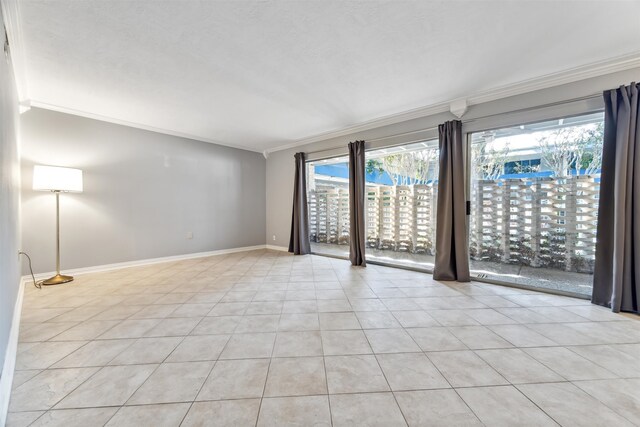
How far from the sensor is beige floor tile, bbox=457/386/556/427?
111 centimetres

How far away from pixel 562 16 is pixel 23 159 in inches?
228

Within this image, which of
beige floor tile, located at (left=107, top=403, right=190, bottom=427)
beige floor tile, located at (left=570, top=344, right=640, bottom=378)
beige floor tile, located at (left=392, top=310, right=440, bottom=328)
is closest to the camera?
beige floor tile, located at (left=107, top=403, right=190, bottom=427)

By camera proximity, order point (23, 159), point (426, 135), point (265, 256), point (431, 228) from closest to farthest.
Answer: point (23, 159)
point (426, 135)
point (431, 228)
point (265, 256)

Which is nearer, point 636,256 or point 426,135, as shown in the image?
point 636,256

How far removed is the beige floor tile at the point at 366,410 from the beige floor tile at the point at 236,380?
420 millimetres

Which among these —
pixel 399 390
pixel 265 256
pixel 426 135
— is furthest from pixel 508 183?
pixel 265 256

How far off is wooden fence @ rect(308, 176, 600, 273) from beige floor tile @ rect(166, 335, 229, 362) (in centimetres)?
326

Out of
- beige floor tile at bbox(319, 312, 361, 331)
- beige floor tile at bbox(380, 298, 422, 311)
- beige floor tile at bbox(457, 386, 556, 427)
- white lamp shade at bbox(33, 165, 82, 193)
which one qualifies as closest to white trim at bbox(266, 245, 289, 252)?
beige floor tile at bbox(380, 298, 422, 311)

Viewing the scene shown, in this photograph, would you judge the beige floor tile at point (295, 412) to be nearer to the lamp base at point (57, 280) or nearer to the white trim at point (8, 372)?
the white trim at point (8, 372)

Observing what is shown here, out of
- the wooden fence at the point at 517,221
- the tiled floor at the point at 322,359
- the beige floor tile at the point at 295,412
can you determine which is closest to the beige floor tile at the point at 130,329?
the tiled floor at the point at 322,359

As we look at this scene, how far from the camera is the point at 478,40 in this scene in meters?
2.04

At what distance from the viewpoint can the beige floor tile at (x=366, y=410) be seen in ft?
3.61

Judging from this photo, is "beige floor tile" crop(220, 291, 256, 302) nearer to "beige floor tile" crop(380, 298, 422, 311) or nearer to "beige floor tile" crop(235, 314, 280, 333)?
"beige floor tile" crop(235, 314, 280, 333)

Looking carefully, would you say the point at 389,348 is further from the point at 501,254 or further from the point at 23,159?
the point at 23,159
